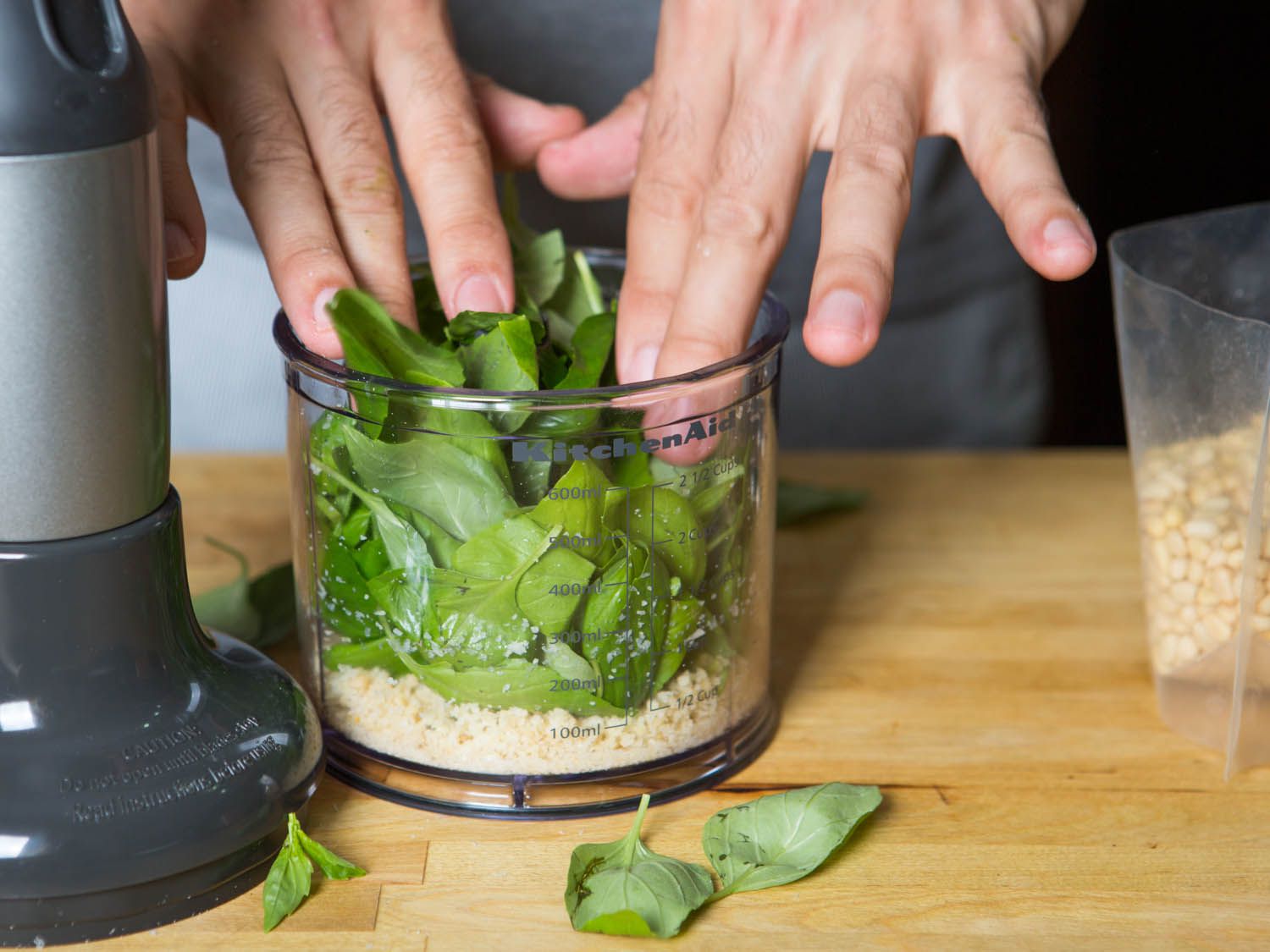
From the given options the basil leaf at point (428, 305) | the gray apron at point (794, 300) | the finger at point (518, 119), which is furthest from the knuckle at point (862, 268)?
the gray apron at point (794, 300)

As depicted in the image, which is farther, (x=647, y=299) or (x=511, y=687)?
(x=647, y=299)

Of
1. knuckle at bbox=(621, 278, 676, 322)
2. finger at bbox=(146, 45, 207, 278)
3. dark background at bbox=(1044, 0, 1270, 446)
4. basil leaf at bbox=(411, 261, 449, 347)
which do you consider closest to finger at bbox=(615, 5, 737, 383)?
knuckle at bbox=(621, 278, 676, 322)

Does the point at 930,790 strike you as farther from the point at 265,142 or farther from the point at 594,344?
the point at 265,142

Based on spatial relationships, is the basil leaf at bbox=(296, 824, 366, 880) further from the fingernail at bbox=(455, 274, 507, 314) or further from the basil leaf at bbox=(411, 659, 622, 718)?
the fingernail at bbox=(455, 274, 507, 314)

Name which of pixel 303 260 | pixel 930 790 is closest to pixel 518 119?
pixel 303 260

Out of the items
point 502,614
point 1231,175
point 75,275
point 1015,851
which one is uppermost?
point 75,275

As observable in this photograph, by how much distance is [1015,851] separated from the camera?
2.07 ft

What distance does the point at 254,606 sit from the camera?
796 mm

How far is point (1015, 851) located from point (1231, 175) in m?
1.59

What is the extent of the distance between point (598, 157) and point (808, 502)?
284mm

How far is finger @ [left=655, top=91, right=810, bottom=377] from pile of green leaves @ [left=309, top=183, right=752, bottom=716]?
58mm

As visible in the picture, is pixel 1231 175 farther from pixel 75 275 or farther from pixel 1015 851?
pixel 75 275

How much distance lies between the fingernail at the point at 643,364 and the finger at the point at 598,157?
24 centimetres

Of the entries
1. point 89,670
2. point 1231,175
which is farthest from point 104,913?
point 1231,175
